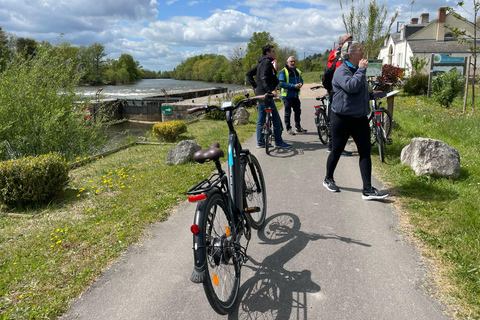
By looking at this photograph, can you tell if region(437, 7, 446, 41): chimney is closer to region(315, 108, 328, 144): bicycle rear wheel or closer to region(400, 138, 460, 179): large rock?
region(315, 108, 328, 144): bicycle rear wheel

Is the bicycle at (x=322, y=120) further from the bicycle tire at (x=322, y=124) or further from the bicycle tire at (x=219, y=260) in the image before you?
the bicycle tire at (x=219, y=260)

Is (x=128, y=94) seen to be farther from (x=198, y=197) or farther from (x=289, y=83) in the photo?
(x=198, y=197)

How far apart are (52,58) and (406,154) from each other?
25.9ft

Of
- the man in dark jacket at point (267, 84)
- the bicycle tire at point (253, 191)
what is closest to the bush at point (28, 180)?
the bicycle tire at point (253, 191)

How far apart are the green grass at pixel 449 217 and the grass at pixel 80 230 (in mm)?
2947

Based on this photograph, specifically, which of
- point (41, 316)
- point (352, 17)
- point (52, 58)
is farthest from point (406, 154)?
point (352, 17)

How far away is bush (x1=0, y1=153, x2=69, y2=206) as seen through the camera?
5.14 m

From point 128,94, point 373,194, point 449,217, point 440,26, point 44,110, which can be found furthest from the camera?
point 128,94

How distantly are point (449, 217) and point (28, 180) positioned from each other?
17.9 feet

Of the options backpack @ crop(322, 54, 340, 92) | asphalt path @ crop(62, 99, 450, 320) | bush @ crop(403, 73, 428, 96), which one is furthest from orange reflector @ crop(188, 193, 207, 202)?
bush @ crop(403, 73, 428, 96)

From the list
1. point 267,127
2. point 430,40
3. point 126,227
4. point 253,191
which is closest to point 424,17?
point 430,40

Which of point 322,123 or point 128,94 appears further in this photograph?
point 128,94

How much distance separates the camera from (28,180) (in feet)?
17.0

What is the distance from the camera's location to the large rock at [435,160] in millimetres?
5324
